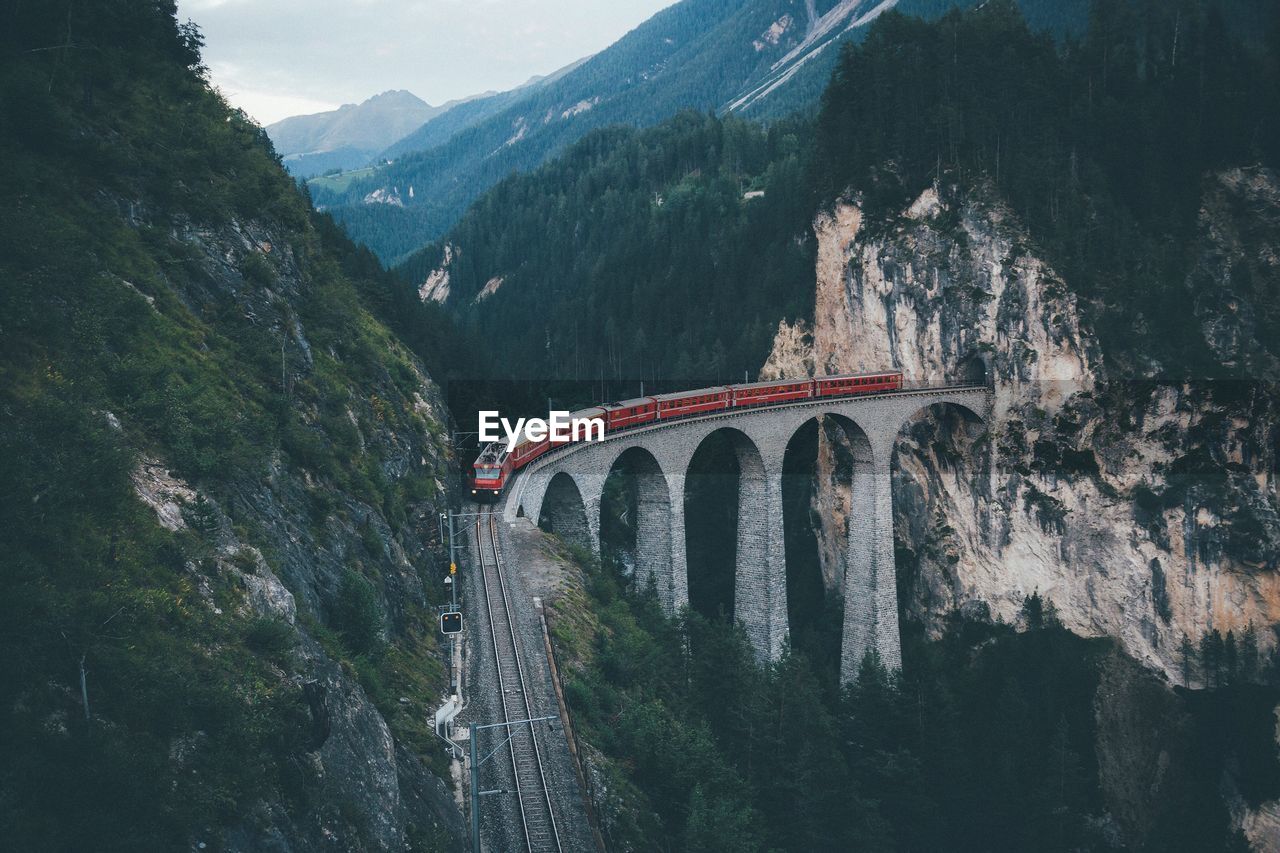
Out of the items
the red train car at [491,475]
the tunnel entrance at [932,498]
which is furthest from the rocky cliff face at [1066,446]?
the red train car at [491,475]

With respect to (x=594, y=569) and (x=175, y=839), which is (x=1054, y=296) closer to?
(x=594, y=569)

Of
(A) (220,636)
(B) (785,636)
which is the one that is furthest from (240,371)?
(B) (785,636)

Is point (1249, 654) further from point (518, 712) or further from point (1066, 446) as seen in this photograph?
point (518, 712)

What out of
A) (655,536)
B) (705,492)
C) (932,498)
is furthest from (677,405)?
(705,492)

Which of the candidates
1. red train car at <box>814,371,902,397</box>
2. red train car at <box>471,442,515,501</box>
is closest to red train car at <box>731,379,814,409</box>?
red train car at <box>814,371,902,397</box>

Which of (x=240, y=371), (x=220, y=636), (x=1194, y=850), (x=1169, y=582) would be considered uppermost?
(x=240, y=371)

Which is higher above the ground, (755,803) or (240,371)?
(240,371)
